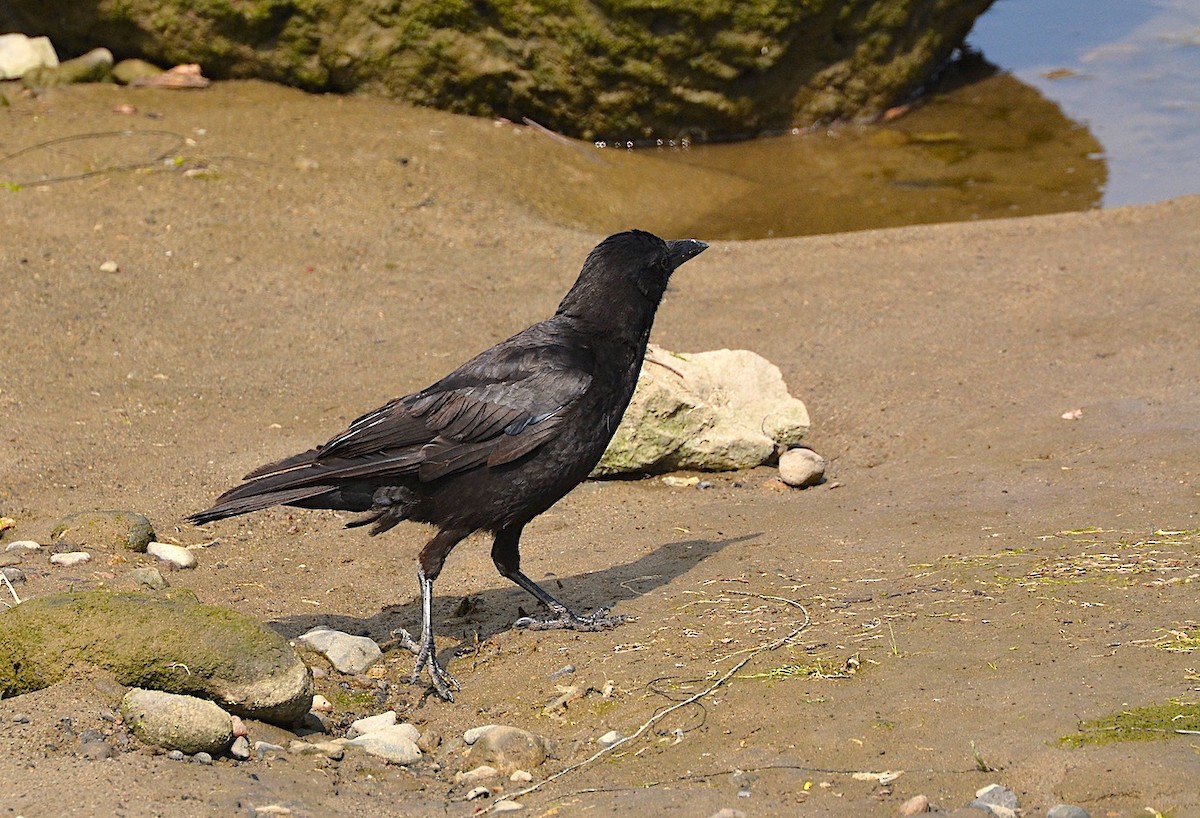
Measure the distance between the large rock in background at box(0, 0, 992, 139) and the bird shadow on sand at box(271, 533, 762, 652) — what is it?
7.55 meters

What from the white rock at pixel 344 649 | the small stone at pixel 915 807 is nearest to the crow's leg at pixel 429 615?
the white rock at pixel 344 649

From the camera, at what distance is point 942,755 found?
3771mm

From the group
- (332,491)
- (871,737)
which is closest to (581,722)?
(871,737)

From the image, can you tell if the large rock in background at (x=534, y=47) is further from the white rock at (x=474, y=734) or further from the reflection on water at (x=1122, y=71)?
the white rock at (x=474, y=734)

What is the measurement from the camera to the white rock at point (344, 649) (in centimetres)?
528

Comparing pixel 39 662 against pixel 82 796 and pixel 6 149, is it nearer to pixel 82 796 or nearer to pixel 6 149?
pixel 82 796

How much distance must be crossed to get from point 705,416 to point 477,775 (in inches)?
127

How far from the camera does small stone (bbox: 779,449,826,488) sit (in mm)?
7020

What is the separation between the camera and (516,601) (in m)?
6.02

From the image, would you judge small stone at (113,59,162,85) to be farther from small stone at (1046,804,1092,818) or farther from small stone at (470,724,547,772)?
small stone at (1046,804,1092,818)

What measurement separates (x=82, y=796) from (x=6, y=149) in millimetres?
8245

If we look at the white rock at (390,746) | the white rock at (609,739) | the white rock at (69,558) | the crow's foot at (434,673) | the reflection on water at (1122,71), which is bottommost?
the white rock at (69,558)

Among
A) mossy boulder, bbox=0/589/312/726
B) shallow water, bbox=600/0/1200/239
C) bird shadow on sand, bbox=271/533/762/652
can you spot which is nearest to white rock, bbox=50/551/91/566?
bird shadow on sand, bbox=271/533/762/652

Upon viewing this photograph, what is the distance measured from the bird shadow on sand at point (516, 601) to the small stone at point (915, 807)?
7.05 feet
